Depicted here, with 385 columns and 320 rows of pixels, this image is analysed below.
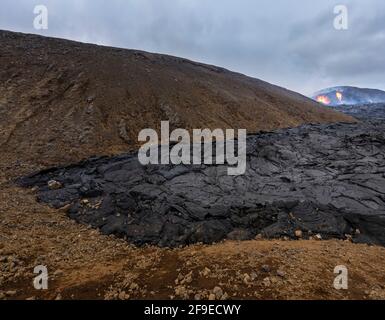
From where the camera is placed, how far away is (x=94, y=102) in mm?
17094

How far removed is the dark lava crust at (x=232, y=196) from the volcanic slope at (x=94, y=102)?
2789 mm

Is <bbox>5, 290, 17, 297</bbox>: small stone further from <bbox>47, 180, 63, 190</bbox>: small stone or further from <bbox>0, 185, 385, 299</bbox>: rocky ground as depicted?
<bbox>47, 180, 63, 190</bbox>: small stone

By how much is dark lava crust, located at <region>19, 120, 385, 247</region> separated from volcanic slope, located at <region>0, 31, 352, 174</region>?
9.15 ft

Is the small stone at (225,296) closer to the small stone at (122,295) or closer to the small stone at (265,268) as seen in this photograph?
the small stone at (265,268)

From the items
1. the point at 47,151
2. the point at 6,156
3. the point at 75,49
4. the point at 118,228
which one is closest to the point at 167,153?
the point at 118,228

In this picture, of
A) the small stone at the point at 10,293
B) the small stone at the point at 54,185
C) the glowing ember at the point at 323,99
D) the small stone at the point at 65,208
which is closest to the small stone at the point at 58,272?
the small stone at the point at 10,293

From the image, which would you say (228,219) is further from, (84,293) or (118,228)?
(84,293)

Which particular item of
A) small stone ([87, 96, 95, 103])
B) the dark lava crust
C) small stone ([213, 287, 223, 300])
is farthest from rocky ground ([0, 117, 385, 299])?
small stone ([87, 96, 95, 103])

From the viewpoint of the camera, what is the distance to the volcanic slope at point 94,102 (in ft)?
46.5

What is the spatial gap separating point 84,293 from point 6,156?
9784 mm

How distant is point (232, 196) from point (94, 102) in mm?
11292

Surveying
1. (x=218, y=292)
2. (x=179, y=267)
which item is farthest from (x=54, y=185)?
(x=218, y=292)

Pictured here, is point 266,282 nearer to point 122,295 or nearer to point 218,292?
point 218,292

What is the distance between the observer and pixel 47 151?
1337 centimetres
